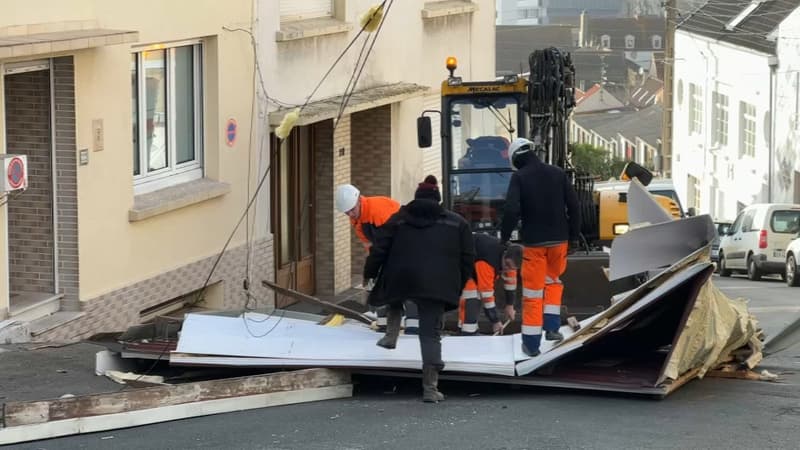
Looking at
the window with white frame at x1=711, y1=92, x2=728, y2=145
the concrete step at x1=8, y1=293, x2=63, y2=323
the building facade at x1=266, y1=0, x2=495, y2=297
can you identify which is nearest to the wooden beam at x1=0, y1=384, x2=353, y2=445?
the concrete step at x1=8, y1=293, x2=63, y2=323

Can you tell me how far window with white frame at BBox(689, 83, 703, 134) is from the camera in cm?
5647

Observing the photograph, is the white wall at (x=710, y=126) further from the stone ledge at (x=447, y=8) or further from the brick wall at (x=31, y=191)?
the brick wall at (x=31, y=191)

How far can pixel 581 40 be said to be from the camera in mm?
97938

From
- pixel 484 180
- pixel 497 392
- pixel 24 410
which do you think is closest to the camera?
pixel 24 410

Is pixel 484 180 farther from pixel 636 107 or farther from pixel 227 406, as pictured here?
pixel 636 107

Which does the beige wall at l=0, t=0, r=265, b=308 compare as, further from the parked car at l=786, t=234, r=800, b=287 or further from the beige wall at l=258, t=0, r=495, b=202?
the parked car at l=786, t=234, r=800, b=287

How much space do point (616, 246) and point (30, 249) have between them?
540cm

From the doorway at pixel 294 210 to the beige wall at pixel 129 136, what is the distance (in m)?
1.91

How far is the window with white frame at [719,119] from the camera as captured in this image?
2120 inches

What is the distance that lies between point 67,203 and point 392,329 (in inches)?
145

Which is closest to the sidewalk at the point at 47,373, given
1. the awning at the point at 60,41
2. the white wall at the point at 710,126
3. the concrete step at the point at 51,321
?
the concrete step at the point at 51,321

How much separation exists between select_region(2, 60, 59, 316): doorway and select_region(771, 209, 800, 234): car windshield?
23.7m

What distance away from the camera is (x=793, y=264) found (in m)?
31.8

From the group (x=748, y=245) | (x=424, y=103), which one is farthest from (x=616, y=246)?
(x=748, y=245)
